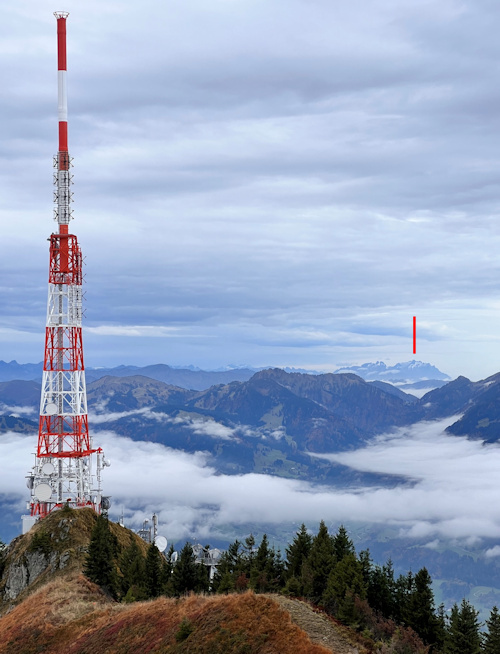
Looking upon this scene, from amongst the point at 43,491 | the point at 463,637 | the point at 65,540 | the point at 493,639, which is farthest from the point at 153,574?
the point at 43,491

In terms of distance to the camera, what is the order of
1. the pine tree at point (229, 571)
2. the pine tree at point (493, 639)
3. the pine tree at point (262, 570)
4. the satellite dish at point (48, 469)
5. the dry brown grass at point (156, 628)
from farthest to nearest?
1. the satellite dish at point (48, 469)
2. the pine tree at point (229, 571)
3. the pine tree at point (262, 570)
4. the pine tree at point (493, 639)
5. the dry brown grass at point (156, 628)

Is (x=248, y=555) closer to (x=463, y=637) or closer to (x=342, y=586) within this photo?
(x=342, y=586)

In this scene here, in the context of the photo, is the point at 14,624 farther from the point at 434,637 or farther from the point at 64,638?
the point at 434,637

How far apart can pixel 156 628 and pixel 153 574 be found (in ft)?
70.4

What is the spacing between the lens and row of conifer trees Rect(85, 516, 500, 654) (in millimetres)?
54000

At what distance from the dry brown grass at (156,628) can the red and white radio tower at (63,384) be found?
40961mm

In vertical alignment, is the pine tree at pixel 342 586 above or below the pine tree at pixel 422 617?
above

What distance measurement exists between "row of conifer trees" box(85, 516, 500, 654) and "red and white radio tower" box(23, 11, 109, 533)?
26.4 m

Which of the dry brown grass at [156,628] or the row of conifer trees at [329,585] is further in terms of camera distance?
the row of conifer trees at [329,585]

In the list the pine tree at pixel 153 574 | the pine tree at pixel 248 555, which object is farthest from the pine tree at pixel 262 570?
the pine tree at pixel 153 574

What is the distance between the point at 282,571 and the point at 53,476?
4954cm

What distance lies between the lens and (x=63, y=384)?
112688 mm

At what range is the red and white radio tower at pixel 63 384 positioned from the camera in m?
108

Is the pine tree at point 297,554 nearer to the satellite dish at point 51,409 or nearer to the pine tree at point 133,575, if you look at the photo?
the pine tree at point 133,575
